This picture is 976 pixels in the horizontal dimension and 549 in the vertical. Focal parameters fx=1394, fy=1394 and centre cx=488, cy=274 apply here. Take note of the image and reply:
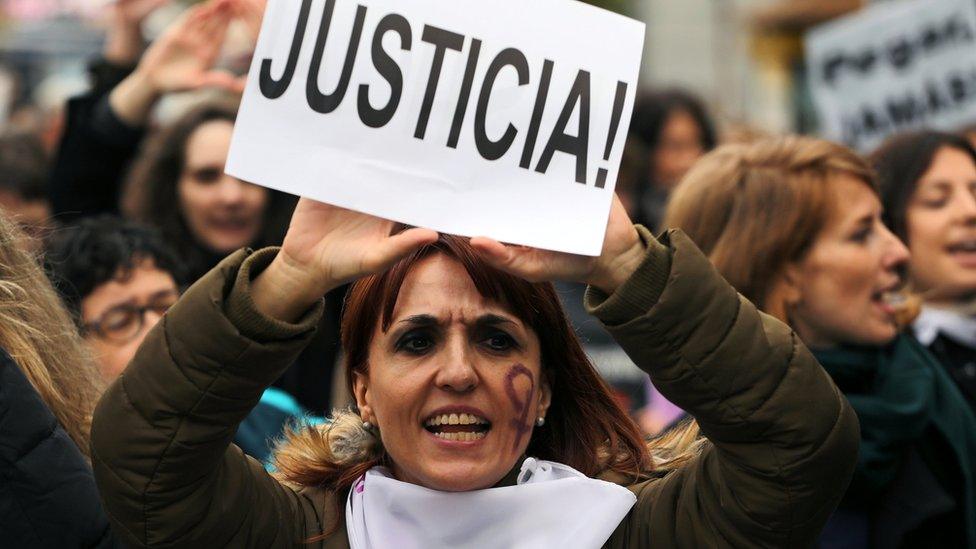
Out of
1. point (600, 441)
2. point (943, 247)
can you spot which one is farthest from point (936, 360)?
point (600, 441)

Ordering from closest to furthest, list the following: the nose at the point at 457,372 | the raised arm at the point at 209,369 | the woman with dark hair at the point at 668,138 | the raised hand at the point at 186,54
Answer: the raised arm at the point at 209,369
the nose at the point at 457,372
the raised hand at the point at 186,54
the woman with dark hair at the point at 668,138

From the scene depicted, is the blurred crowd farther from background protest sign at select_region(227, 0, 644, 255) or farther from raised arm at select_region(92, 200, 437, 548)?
background protest sign at select_region(227, 0, 644, 255)

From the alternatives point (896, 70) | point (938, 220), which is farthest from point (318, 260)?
point (896, 70)

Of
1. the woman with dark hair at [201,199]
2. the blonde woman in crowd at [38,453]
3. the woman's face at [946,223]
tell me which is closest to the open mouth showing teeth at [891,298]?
the woman's face at [946,223]

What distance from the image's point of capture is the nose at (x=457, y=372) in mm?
2461

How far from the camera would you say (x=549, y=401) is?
2742 millimetres

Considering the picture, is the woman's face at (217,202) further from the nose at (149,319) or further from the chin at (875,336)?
the chin at (875,336)

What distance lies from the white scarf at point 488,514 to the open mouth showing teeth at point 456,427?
0.11 m

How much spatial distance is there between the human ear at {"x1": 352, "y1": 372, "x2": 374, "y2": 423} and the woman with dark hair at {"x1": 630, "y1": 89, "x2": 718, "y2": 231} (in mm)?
4077

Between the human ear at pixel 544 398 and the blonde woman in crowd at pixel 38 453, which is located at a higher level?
the human ear at pixel 544 398

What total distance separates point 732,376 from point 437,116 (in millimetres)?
642

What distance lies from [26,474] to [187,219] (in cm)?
311

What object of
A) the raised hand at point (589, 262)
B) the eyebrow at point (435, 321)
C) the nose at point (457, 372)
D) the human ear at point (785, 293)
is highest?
the raised hand at point (589, 262)

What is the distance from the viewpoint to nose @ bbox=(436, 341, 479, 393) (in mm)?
2461
